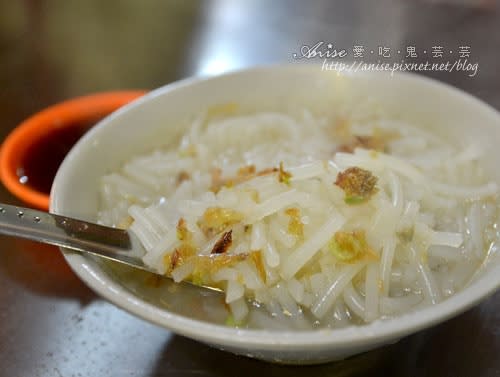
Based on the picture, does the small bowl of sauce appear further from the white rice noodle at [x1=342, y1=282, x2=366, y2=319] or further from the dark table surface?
the white rice noodle at [x1=342, y1=282, x2=366, y2=319]

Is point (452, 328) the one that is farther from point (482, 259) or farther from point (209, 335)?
point (209, 335)

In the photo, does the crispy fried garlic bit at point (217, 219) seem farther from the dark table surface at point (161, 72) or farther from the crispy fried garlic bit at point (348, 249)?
the dark table surface at point (161, 72)

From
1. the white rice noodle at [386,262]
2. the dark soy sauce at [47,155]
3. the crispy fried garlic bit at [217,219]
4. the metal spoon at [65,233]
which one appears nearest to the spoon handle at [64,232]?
the metal spoon at [65,233]

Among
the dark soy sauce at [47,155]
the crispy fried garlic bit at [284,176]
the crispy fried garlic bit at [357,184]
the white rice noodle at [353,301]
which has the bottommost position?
the dark soy sauce at [47,155]

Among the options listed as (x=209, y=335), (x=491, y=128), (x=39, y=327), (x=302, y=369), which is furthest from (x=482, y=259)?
(x=39, y=327)

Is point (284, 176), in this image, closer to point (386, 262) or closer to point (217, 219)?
point (217, 219)

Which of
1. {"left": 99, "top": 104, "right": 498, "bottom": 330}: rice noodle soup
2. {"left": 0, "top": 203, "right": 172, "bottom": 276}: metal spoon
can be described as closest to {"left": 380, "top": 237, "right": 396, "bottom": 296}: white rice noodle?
{"left": 99, "top": 104, "right": 498, "bottom": 330}: rice noodle soup

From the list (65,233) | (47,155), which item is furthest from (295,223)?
(47,155)
